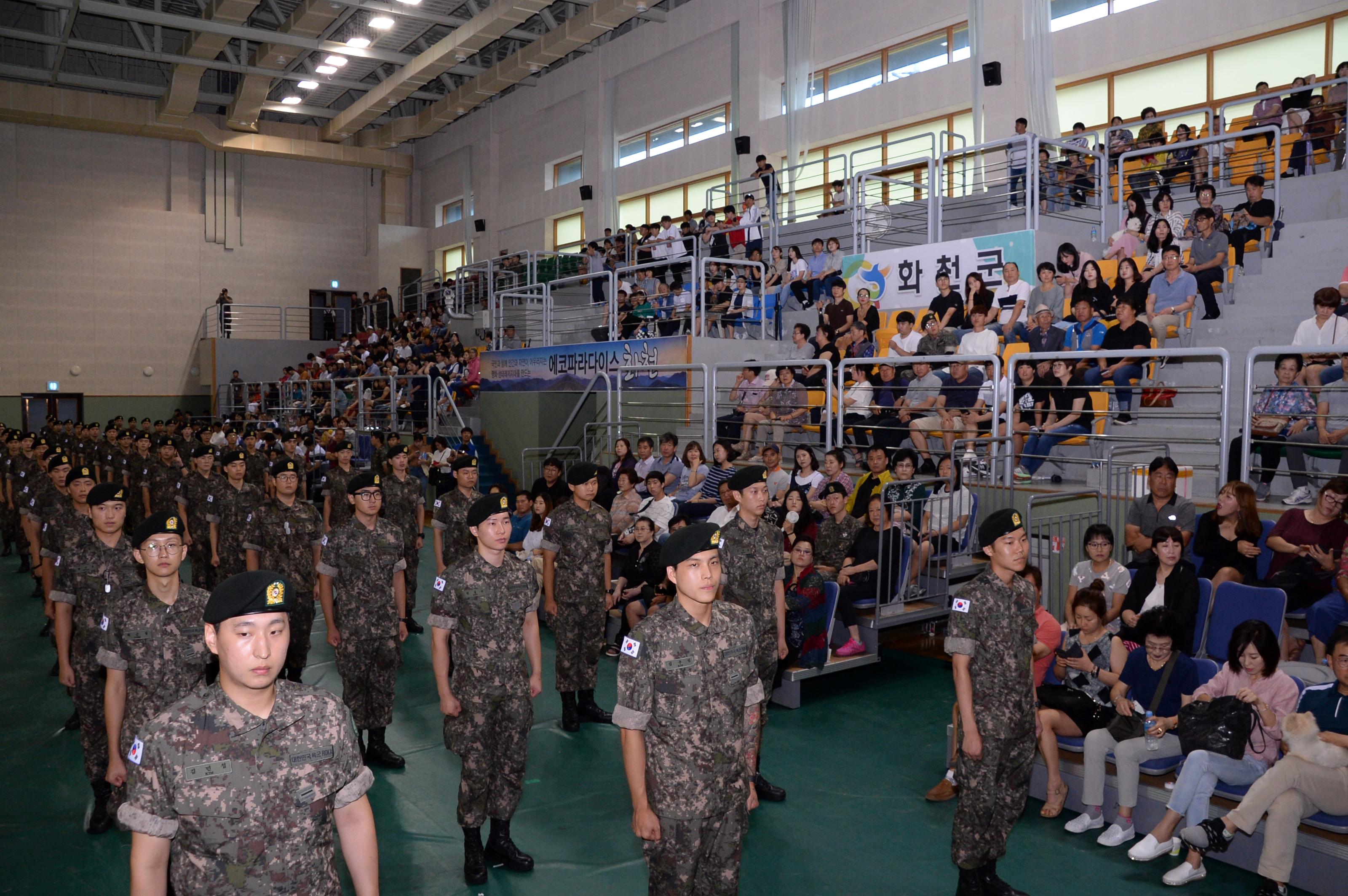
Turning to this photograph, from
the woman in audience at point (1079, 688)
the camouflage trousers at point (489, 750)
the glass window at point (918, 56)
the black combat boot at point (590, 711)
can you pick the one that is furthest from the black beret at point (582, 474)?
the glass window at point (918, 56)

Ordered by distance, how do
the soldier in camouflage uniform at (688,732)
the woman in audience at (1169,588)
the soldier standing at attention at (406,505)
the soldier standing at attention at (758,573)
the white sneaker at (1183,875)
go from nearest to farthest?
the soldier in camouflage uniform at (688,732) → the white sneaker at (1183,875) → the soldier standing at attention at (758,573) → the woman in audience at (1169,588) → the soldier standing at attention at (406,505)

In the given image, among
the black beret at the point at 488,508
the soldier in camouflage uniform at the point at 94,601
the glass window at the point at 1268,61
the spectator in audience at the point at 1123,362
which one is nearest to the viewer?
the black beret at the point at 488,508

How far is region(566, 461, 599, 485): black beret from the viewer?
6660 millimetres

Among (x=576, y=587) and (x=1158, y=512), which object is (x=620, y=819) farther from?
(x=1158, y=512)

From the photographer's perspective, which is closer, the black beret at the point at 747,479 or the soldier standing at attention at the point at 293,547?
the black beret at the point at 747,479

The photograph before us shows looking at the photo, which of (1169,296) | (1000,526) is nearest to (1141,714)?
(1000,526)

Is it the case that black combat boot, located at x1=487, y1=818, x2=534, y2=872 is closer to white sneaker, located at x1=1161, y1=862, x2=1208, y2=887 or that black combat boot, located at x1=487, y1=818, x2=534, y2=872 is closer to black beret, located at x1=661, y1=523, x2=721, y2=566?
black beret, located at x1=661, y1=523, x2=721, y2=566

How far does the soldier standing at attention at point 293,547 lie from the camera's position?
7320mm

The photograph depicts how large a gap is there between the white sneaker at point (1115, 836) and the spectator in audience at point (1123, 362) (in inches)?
176

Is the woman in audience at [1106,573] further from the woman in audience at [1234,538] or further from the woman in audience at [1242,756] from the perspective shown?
the woman in audience at [1242,756]

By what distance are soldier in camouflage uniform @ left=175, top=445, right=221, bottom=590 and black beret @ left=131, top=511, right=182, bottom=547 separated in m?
5.31

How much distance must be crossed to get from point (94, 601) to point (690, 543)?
3880mm

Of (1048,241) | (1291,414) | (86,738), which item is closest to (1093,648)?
(1291,414)

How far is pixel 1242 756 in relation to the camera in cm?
469
